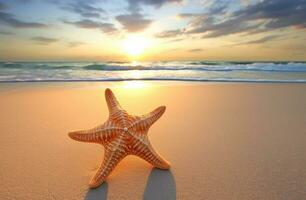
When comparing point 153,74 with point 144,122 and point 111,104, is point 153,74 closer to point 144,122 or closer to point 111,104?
point 111,104

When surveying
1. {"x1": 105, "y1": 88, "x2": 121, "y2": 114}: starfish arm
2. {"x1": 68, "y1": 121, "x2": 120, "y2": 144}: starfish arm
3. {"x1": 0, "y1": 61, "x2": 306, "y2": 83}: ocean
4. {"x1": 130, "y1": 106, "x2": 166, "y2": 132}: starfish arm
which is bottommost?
{"x1": 0, "y1": 61, "x2": 306, "y2": 83}: ocean

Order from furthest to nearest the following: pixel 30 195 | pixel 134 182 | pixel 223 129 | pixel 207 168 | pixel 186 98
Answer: pixel 186 98 → pixel 223 129 → pixel 207 168 → pixel 134 182 → pixel 30 195

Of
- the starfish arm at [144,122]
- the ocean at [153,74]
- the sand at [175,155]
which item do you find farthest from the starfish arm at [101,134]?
the ocean at [153,74]

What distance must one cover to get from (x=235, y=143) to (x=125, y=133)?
4.66 feet

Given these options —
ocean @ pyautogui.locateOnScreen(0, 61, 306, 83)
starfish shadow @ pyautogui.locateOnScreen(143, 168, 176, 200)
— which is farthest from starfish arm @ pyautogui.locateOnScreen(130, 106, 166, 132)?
ocean @ pyautogui.locateOnScreen(0, 61, 306, 83)

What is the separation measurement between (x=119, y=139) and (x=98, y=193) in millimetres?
411

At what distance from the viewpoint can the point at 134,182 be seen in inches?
78.6

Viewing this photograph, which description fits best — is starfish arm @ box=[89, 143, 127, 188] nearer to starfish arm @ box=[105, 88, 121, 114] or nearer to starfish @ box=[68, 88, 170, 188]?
starfish @ box=[68, 88, 170, 188]

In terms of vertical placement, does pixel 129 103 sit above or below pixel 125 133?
below

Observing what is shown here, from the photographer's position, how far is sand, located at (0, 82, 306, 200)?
1894mm

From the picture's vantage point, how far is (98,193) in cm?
185

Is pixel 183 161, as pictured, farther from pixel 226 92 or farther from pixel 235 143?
pixel 226 92

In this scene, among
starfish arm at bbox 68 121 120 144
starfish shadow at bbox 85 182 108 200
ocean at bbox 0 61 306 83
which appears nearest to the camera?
starfish shadow at bbox 85 182 108 200

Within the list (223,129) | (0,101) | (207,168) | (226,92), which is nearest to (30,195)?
(207,168)
